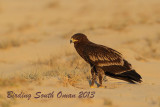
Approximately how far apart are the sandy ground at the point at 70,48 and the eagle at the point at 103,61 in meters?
0.26

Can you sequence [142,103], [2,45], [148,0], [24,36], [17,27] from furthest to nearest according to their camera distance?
[148,0] < [17,27] < [24,36] < [2,45] < [142,103]

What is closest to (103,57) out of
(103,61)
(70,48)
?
(103,61)

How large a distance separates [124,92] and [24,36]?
11861mm

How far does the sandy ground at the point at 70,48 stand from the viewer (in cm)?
666

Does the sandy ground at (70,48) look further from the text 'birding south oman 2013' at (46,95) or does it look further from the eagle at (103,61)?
the eagle at (103,61)

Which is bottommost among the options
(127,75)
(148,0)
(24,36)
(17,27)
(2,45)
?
(127,75)

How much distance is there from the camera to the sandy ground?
6.66 m

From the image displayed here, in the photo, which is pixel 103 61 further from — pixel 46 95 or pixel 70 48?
pixel 70 48

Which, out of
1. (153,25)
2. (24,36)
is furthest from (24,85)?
(153,25)

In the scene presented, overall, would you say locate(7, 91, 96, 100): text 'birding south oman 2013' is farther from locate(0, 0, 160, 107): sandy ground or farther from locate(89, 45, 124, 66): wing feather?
locate(89, 45, 124, 66): wing feather

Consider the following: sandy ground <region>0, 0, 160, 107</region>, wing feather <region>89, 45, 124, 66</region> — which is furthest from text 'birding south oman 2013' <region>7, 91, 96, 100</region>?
wing feather <region>89, 45, 124, 66</region>

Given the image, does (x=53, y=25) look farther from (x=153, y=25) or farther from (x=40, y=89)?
(x=40, y=89)

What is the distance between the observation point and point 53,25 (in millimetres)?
21656

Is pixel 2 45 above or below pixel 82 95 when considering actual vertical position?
above
